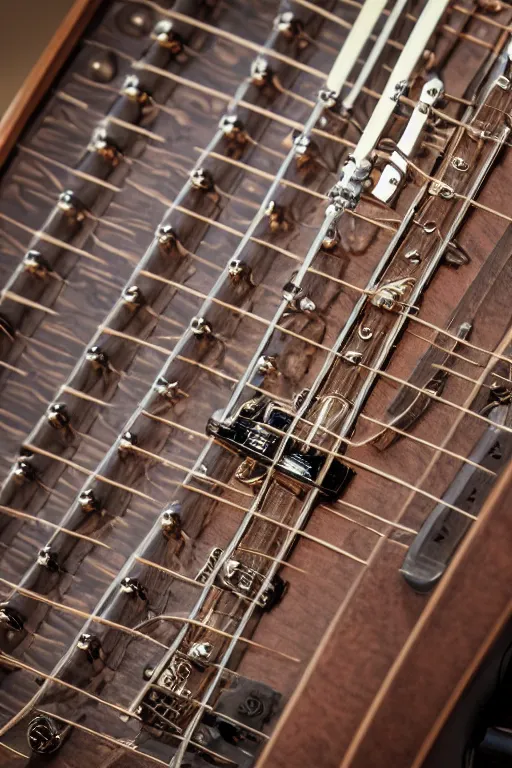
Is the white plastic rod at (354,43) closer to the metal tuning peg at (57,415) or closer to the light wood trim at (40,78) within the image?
the light wood trim at (40,78)

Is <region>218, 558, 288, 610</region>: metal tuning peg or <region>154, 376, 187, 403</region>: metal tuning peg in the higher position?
<region>154, 376, 187, 403</region>: metal tuning peg

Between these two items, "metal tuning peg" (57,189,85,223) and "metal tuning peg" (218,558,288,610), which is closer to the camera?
"metal tuning peg" (218,558,288,610)

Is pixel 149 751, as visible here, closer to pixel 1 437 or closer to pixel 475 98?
pixel 1 437

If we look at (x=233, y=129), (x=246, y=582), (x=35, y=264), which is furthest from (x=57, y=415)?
(x=233, y=129)

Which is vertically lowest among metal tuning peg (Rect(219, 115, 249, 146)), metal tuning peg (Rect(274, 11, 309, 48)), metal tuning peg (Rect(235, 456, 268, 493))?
metal tuning peg (Rect(235, 456, 268, 493))

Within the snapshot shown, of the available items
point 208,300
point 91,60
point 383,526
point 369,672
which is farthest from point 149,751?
point 91,60

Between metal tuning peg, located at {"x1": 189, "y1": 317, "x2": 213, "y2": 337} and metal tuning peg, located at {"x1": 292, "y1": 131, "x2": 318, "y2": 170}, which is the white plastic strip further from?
metal tuning peg, located at {"x1": 189, "y1": 317, "x2": 213, "y2": 337}

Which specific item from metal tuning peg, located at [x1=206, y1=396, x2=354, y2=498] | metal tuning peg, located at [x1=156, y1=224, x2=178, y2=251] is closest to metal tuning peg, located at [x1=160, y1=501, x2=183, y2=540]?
metal tuning peg, located at [x1=206, y1=396, x2=354, y2=498]
